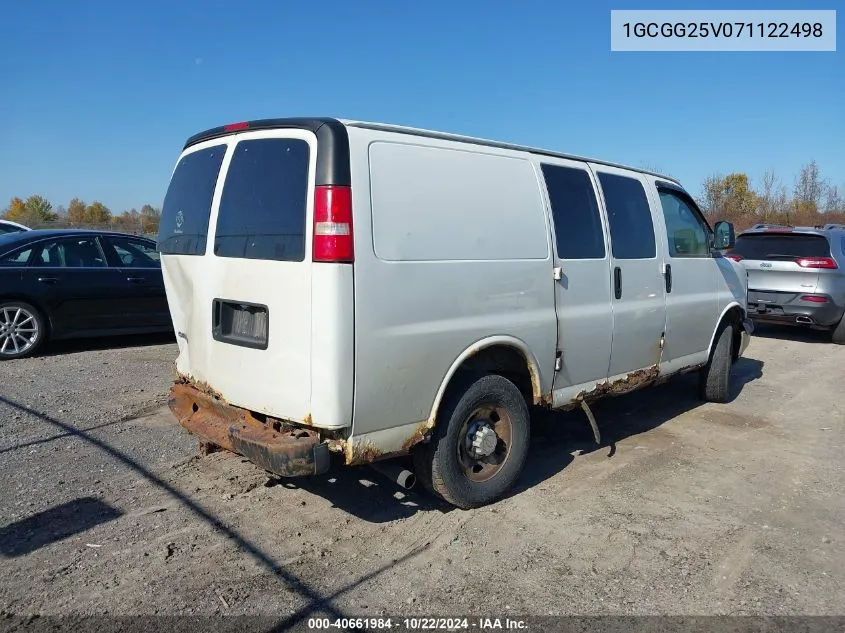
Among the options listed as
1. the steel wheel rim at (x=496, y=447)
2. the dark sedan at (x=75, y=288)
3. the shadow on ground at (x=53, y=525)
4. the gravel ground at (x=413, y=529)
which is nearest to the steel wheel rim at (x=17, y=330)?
the dark sedan at (x=75, y=288)

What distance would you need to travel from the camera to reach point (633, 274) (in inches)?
195

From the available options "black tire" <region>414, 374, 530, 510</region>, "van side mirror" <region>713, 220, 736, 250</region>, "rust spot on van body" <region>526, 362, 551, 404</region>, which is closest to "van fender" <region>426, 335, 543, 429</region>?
"rust spot on van body" <region>526, 362, 551, 404</region>

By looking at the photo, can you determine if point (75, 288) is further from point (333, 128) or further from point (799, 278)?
point (799, 278)

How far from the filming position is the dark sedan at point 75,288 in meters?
7.46

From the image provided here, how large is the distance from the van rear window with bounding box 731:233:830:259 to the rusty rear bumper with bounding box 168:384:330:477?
870 centimetres

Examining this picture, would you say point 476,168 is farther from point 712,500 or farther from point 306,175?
point 712,500

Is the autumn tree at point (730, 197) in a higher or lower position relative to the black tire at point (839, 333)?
higher

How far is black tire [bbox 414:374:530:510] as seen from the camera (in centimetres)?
367

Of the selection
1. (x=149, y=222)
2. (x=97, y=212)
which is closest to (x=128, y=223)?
(x=149, y=222)

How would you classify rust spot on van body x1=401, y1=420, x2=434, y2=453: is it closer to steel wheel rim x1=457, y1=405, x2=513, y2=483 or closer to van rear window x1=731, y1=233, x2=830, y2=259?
steel wheel rim x1=457, y1=405, x2=513, y2=483

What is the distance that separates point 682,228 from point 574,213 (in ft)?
5.78

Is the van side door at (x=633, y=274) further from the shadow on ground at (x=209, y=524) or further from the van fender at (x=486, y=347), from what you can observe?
the shadow on ground at (x=209, y=524)

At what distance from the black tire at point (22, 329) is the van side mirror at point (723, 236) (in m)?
7.39

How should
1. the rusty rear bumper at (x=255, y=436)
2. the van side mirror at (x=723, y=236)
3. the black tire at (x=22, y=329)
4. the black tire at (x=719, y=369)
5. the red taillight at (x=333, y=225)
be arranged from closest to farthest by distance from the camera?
1. the red taillight at (x=333, y=225)
2. the rusty rear bumper at (x=255, y=436)
3. the van side mirror at (x=723, y=236)
4. the black tire at (x=719, y=369)
5. the black tire at (x=22, y=329)
